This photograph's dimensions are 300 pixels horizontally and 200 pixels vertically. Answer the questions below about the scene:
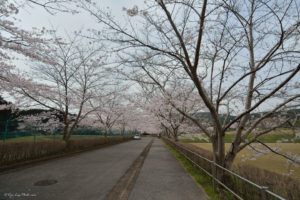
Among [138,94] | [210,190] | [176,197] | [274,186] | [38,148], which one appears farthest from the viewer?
[138,94]

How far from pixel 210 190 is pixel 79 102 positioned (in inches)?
522

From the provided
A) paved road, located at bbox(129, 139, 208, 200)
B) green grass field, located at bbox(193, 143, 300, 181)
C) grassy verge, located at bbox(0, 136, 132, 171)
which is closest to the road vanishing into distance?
paved road, located at bbox(129, 139, 208, 200)

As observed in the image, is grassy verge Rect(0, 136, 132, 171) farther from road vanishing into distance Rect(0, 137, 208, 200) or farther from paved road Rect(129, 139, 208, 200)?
paved road Rect(129, 139, 208, 200)

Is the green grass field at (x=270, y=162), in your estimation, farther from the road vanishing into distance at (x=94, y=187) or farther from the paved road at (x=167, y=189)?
the road vanishing into distance at (x=94, y=187)

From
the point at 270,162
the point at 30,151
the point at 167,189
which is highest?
the point at 30,151

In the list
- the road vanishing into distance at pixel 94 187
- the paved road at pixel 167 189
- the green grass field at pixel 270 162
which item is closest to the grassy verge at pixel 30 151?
the road vanishing into distance at pixel 94 187

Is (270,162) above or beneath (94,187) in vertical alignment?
beneath

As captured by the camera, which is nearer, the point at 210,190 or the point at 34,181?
the point at 210,190

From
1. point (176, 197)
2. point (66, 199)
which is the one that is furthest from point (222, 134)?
point (66, 199)

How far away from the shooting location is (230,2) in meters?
3.98

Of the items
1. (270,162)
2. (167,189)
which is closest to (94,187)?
(167,189)

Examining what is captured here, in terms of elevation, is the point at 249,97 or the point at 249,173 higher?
the point at 249,97

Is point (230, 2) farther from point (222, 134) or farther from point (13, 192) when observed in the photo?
point (13, 192)

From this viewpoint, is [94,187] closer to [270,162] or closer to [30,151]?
[30,151]
